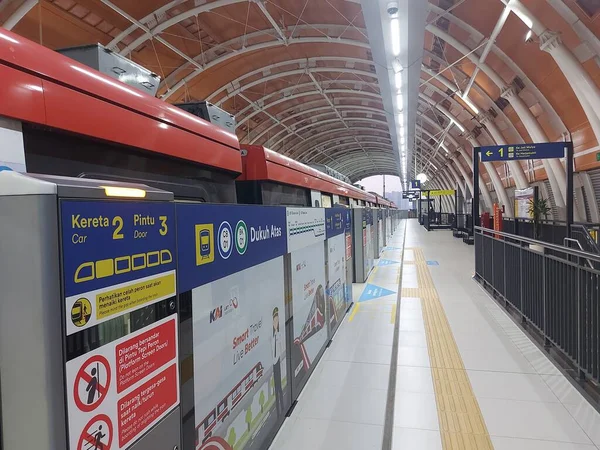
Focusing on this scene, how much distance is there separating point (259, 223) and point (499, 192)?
20496 mm

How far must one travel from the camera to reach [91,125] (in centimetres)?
159

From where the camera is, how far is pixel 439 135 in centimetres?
2462

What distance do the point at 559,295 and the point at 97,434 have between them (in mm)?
3717

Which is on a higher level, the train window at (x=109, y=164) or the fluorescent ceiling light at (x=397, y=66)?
the fluorescent ceiling light at (x=397, y=66)

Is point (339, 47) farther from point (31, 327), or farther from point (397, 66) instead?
point (31, 327)

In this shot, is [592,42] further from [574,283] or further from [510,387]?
[510,387]

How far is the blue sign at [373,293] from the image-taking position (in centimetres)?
614

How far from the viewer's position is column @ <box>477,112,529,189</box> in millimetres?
16172

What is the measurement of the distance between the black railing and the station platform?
237 millimetres

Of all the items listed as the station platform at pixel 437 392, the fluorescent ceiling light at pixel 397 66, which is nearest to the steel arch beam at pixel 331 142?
the fluorescent ceiling light at pixel 397 66

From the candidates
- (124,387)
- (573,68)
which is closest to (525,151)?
(573,68)

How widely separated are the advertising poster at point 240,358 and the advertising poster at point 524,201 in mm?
12336

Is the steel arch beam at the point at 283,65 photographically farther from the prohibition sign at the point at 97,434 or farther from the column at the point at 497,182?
the prohibition sign at the point at 97,434

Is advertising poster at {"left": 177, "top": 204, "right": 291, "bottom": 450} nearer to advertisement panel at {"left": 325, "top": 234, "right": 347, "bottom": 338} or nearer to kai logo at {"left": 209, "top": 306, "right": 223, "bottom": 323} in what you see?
kai logo at {"left": 209, "top": 306, "right": 223, "bottom": 323}
